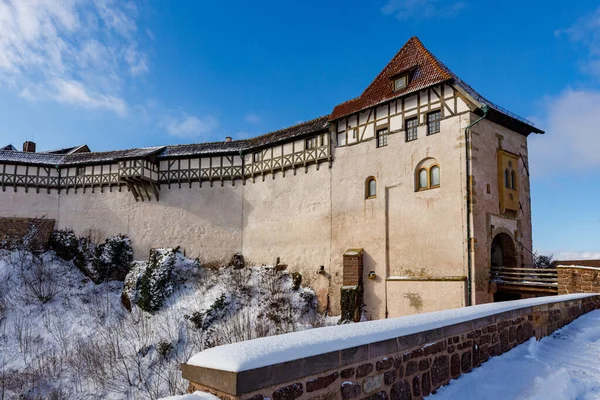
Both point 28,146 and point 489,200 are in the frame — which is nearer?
point 489,200

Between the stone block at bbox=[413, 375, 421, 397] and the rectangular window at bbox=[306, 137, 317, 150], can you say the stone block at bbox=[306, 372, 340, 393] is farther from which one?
the rectangular window at bbox=[306, 137, 317, 150]

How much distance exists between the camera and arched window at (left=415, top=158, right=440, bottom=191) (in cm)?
1742

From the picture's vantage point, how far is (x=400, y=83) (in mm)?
18938

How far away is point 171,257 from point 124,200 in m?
6.58

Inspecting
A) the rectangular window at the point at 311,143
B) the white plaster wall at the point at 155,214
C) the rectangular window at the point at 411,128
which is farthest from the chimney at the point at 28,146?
the rectangular window at the point at 411,128

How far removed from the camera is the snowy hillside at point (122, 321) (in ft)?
52.9

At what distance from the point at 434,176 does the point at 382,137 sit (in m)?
3.30

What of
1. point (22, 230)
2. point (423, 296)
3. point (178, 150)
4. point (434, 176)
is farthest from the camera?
point (22, 230)

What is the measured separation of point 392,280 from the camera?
59.6ft

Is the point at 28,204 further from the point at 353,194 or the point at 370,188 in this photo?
the point at 370,188

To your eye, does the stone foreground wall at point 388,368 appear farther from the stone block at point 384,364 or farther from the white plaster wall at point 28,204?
the white plaster wall at point 28,204

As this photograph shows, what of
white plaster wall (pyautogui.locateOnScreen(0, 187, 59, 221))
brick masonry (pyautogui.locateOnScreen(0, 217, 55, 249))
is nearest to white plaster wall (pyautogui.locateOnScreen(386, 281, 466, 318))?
brick masonry (pyautogui.locateOnScreen(0, 217, 55, 249))

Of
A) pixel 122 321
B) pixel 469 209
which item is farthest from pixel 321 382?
pixel 122 321

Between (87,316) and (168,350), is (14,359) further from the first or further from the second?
(168,350)
